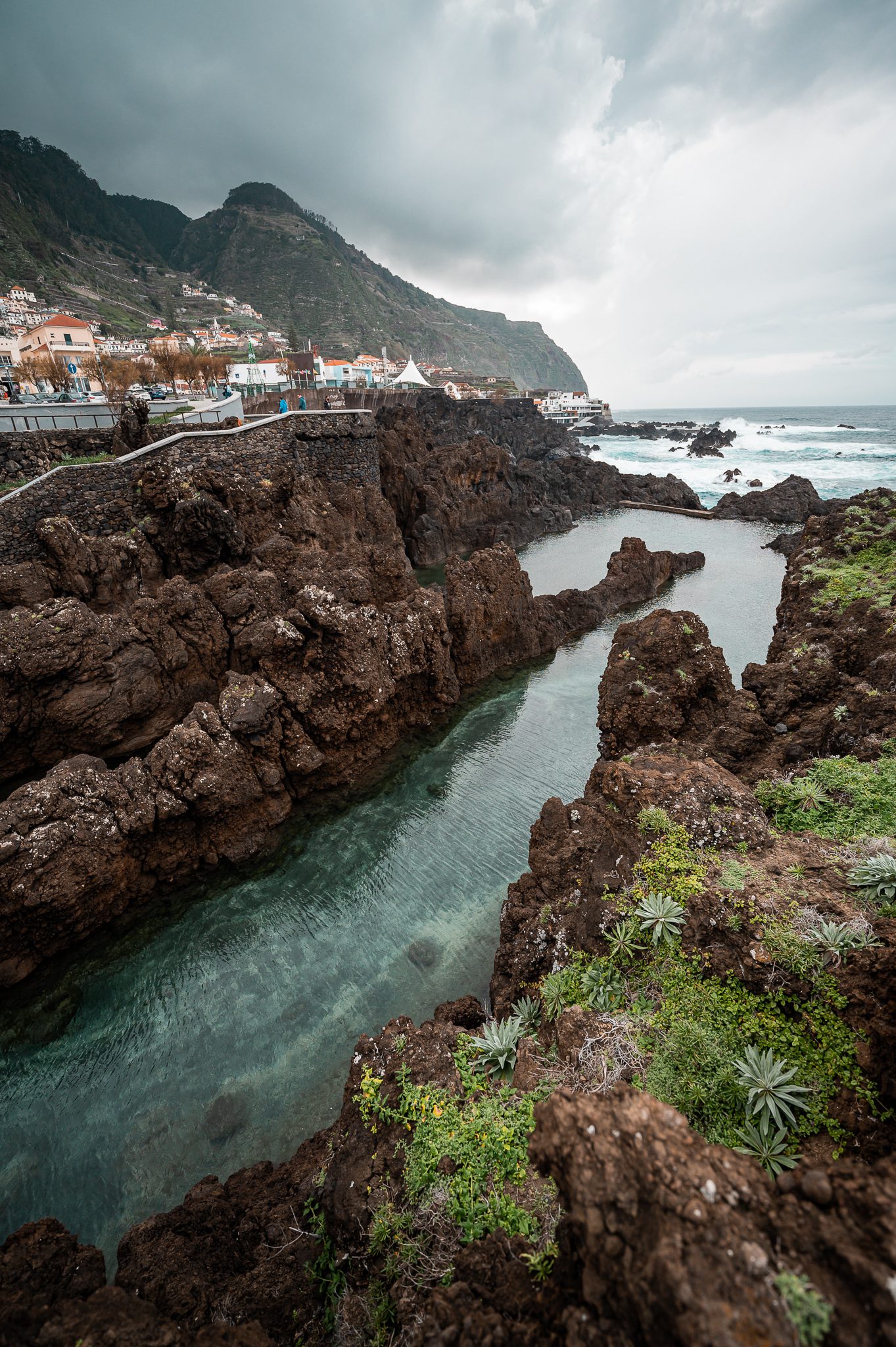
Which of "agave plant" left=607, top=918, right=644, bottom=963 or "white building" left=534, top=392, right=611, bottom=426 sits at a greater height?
"white building" left=534, top=392, right=611, bottom=426

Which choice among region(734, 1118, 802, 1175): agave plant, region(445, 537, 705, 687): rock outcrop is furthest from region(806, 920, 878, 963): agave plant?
region(445, 537, 705, 687): rock outcrop

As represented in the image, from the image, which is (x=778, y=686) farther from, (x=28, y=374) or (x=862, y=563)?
(x=28, y=374)

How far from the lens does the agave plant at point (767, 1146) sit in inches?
164

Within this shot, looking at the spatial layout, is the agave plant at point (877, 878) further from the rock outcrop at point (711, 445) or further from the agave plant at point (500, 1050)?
the rock outcrop at point (711, 445)

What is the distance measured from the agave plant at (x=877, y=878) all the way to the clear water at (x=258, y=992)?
6701 millimetres

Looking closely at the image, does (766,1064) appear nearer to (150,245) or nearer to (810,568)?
(810,568)

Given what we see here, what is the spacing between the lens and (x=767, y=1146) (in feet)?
13.9

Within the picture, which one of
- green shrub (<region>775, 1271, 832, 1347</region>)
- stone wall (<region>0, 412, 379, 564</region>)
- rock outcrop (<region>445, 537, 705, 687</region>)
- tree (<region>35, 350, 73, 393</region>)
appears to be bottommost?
rock outcrop (<region>445, 537, 705, 687</region>)

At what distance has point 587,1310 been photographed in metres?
3.24

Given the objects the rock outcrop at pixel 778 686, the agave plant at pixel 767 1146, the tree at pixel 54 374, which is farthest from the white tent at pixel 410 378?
the agave plant at pixel 767 1146

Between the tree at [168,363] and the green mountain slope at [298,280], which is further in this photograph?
the green mountain slope at [298,280]

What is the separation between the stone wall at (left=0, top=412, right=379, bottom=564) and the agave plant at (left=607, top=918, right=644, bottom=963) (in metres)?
19.9

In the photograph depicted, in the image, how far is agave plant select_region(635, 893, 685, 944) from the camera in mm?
5949

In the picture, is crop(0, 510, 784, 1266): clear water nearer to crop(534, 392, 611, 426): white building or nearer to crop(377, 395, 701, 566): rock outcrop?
crop(377, 395, 701, 566): rock outcrop
